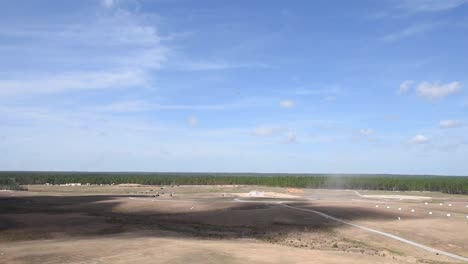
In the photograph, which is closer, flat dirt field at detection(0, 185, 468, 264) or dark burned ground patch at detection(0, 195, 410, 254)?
flat dirt field at detection(0, 185, 468, 264)

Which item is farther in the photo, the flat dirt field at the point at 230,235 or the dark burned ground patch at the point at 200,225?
the dark burned ground patch at the point at 200,225

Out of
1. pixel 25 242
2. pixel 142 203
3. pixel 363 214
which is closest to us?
pixel 25 242

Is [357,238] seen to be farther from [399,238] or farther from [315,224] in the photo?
[315,224]

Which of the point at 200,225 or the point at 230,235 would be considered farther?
the point at 200,225

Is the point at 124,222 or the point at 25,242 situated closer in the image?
the point at 25,242

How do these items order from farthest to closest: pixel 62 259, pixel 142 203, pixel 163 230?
pixel 142 203 → pixel 163 230 → pixel 62 259

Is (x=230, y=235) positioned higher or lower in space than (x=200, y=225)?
lower

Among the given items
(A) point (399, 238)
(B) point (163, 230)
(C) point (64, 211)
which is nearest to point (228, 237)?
(B) point (163, 230)
